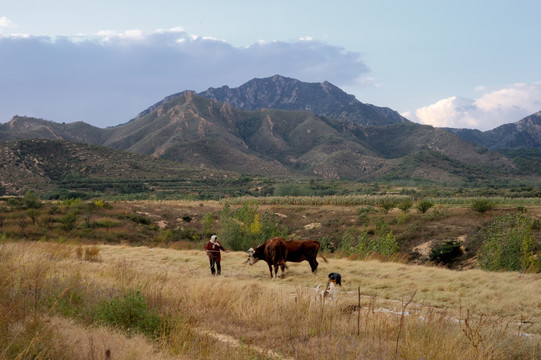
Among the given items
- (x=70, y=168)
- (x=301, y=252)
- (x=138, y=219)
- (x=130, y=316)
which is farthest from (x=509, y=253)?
(x=70, y=168)

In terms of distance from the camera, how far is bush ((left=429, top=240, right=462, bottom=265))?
98.9ft

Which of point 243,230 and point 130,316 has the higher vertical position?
point 130,316

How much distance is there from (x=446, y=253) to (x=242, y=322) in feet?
89.9

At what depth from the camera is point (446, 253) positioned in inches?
1196

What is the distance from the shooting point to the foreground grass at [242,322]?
4.97 metres

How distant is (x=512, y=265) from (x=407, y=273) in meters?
7.64

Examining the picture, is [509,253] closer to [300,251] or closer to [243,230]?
[300,251]

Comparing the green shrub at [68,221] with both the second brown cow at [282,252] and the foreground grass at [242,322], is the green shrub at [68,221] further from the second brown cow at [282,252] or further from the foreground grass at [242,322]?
the foreground grass at [242,322]

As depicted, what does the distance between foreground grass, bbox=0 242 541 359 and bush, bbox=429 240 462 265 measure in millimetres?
19316

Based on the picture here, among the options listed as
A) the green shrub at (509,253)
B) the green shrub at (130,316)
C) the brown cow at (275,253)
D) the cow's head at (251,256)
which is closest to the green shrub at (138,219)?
the cow's head at (251,256)

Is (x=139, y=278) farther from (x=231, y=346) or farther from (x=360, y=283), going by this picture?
(x=360, y=283)

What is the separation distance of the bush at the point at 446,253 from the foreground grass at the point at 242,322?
1932 centimetres

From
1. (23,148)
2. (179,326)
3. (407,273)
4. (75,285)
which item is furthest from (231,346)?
(23,148)

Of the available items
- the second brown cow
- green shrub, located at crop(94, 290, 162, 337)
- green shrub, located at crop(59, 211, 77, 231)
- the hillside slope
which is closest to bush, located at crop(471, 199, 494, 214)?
the second brown cow
